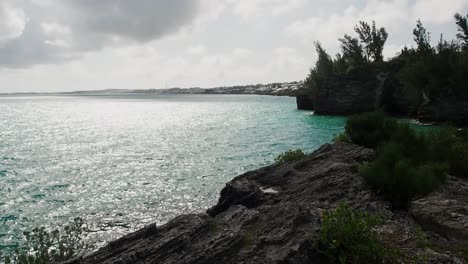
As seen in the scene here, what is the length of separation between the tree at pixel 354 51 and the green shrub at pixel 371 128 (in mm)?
83894

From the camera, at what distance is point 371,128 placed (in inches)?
955

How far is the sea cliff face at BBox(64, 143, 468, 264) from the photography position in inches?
372

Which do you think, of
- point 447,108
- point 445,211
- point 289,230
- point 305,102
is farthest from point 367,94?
point 289,230

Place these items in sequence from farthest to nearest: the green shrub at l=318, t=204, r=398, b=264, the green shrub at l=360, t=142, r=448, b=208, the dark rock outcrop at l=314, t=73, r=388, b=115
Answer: the dark rock outcrop at l=314, t=73, r=388, b=115, the green shrub at l=360, t=142, r=448, b=208, the green shrub at l=318, t=204, r=398, b=264

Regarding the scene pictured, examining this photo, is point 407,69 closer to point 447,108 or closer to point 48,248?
point 447,108

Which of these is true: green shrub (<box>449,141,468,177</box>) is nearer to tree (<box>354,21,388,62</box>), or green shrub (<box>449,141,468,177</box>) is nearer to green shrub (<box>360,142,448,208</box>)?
green shrub (<box>360,142,448,208</box>)

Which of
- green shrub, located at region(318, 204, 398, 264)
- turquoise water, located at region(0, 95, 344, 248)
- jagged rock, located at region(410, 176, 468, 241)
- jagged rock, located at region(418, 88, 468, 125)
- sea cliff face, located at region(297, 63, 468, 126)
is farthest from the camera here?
sea cliff face, located at region(297, 63, 468, 126)

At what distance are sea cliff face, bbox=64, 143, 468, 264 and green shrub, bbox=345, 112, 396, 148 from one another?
756 centimetres

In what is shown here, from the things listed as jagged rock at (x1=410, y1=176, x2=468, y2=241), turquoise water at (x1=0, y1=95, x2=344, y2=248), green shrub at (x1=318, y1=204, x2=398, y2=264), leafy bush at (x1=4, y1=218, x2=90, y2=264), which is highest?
green shrub at (x1=318, y1=204, x2=398, y2=264)

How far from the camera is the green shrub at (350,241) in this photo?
8.40 metres

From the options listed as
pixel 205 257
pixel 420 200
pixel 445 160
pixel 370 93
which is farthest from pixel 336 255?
pixel 370 93

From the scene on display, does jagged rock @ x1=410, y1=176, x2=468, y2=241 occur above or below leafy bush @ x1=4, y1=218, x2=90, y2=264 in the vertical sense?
above

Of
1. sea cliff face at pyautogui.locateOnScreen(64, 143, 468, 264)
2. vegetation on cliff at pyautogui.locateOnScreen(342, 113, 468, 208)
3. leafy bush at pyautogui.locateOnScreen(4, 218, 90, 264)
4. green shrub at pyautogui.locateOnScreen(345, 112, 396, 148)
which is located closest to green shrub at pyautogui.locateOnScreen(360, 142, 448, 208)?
vegetation on cliff at pyautogui.locateOnScreen(342, 113, 468, 208)

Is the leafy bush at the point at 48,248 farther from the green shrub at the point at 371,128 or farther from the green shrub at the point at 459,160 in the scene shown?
the green shrub at the point at 459,160
